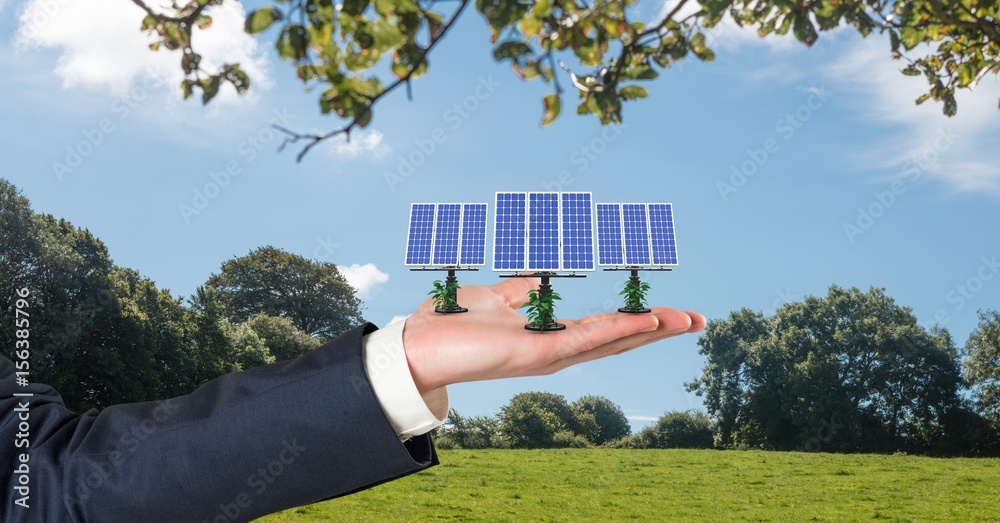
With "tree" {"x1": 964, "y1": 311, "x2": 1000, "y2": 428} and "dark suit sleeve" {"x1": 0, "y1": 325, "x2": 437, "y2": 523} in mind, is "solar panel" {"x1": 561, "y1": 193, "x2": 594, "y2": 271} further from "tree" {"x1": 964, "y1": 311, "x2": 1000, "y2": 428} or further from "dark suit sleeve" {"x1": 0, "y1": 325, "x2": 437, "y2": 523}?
"tree" {"x1": 964, "y1": 311, "x2": 1000, "y2": 428}

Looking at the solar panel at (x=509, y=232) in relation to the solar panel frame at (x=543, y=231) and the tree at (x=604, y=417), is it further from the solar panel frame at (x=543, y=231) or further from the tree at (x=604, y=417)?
the tree at (x=604, y=417)

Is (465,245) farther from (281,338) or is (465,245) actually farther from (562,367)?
(281,338)

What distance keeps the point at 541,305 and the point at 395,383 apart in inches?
113

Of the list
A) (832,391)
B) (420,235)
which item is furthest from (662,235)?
(832,391)

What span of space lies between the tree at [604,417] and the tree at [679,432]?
1.22m

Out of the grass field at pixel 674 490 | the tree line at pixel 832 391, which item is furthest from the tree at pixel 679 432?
the grass field at pixel 674 490

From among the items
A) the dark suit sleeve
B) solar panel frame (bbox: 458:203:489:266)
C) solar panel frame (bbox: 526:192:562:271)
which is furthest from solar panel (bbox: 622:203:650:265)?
the dark suit sleeve

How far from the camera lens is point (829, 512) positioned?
20734 mm

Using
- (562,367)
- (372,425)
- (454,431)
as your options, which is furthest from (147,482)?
(454,431)

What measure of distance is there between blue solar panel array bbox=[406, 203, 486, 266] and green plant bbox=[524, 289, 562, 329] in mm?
1620

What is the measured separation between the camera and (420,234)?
756 cm

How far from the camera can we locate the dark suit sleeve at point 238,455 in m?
2.54

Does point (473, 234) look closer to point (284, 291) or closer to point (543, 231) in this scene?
point (543, 231)

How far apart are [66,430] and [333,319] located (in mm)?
41017
